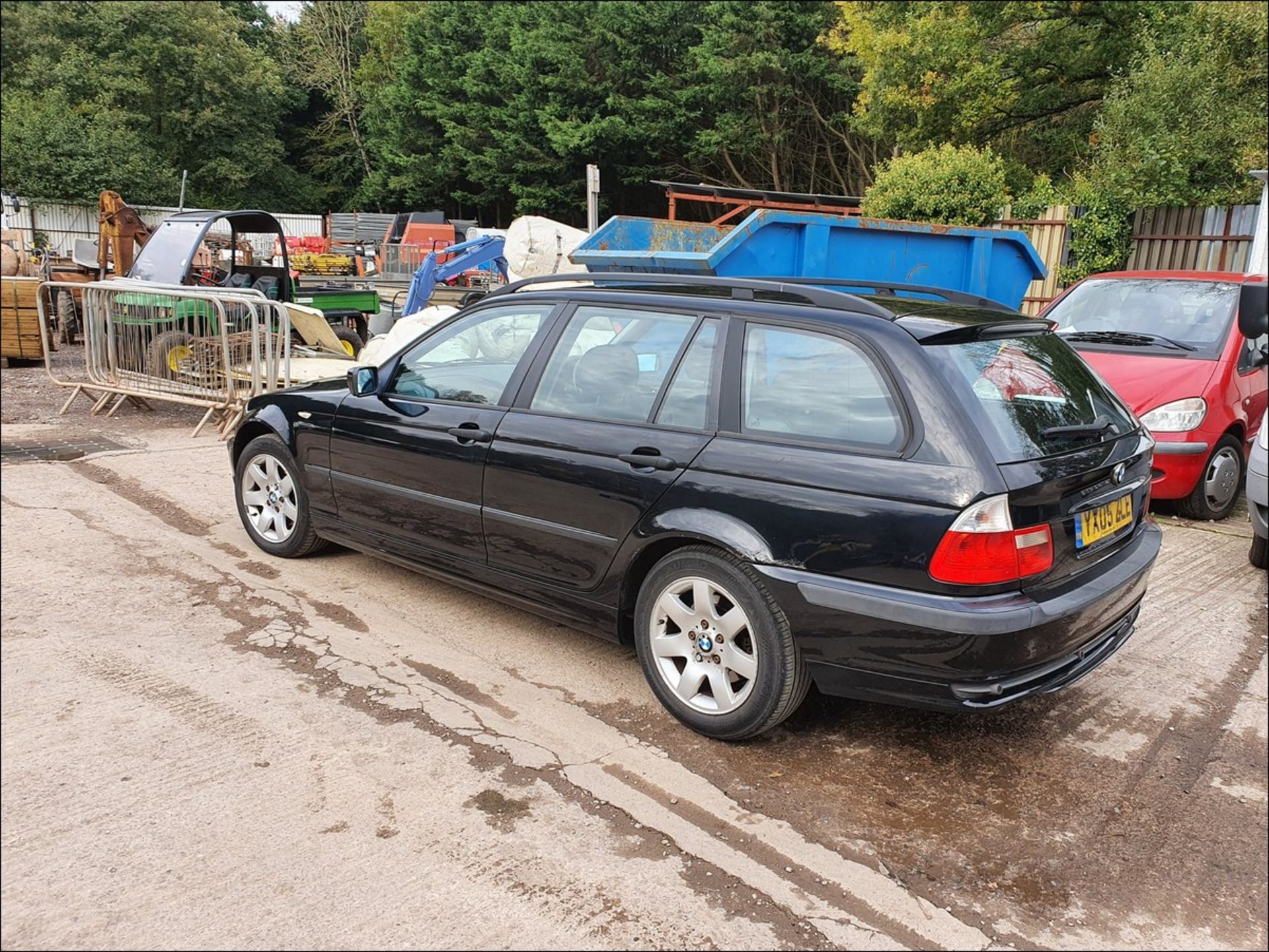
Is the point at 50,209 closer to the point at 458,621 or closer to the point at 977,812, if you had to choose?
the point at 458,621

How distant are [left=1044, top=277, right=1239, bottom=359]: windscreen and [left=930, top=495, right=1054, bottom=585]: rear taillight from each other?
465cm

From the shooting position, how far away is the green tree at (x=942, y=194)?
46.1 feet

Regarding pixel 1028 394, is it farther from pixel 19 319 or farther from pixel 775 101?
pixel 775 101

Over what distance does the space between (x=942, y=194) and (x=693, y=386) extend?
11.9 metres

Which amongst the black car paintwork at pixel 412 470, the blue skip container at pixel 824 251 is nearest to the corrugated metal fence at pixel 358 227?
the blue skip container at pixel 824 251

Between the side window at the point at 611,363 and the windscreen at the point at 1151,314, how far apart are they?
4.39m

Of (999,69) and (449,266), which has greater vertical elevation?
(999,69)

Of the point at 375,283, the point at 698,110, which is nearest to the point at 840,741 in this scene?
the point at 375,283

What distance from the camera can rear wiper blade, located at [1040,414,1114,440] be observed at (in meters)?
3.32

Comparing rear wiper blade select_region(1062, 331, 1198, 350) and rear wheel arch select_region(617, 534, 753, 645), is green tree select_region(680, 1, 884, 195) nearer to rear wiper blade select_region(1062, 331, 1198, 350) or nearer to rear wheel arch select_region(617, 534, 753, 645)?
rear wiper blade select_region(1062, 331, 1198, 350)

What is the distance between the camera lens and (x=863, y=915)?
2.64 m

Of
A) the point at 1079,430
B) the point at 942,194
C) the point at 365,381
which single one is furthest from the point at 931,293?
the point at 942,194

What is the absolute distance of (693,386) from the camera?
366 cm

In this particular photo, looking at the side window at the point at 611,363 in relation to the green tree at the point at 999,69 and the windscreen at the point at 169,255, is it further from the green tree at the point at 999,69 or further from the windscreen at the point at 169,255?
the green tree at the point at 999,69
